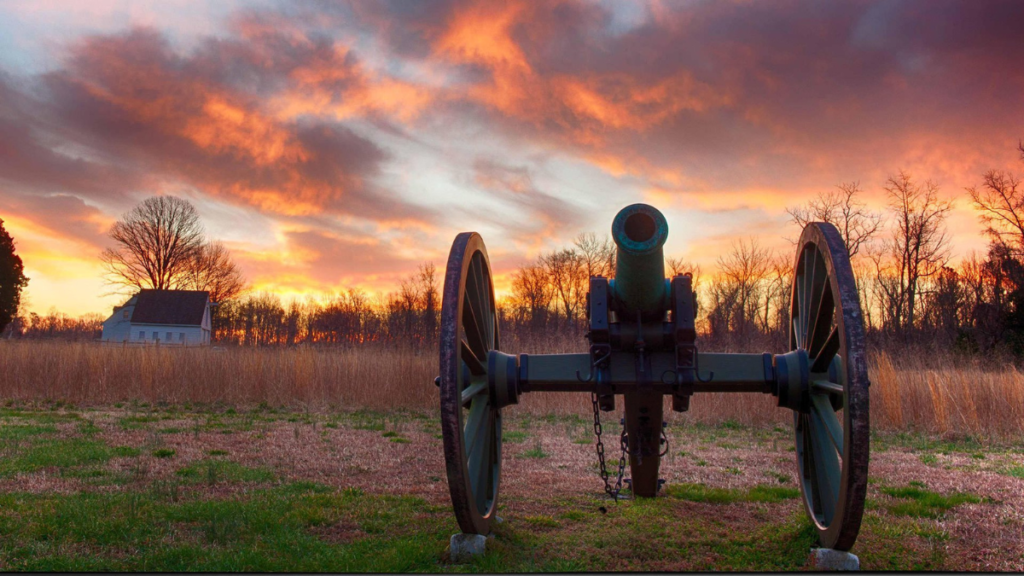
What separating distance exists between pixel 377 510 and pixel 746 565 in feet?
8.42

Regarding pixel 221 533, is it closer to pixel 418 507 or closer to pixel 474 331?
pixel 418 507

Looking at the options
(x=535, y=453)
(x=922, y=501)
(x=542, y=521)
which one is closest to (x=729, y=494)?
(x=922, y=501)

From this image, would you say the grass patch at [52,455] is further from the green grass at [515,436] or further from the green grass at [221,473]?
the green grass at [515,436]

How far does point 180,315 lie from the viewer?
1960 inches

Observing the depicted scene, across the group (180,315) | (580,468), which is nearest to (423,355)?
(580,468)

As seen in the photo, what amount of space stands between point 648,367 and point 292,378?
11.7 metres

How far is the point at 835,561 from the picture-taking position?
3682 mm

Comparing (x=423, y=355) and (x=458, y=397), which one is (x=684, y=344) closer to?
(x=458, y=397)

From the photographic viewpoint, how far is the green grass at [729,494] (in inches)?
229

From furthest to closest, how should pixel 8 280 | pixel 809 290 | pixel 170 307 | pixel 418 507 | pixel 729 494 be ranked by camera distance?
pixel 170 307 < pixel 8 280 < pixel 729 494 < pixel 418 507 < pixel 809 290

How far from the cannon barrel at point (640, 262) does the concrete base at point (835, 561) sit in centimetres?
151

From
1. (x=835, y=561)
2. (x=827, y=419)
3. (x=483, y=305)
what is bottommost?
(x=835, y=561)

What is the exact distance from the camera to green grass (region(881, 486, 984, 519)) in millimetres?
5316

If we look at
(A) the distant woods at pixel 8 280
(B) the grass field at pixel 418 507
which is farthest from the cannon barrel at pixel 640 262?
(A) the distant woods at pixel 8 280
